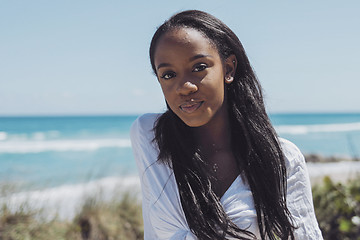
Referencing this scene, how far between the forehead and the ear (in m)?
0.15

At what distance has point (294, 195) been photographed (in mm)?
1756

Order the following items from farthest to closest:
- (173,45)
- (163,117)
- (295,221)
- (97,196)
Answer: (97,196)
(163,117)
(295,221)
(173,45)

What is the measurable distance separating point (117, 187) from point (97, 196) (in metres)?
0.35

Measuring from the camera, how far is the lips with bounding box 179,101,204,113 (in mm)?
1603

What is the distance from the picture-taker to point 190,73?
62.7 inches

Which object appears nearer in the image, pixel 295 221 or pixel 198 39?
pixel 198 39

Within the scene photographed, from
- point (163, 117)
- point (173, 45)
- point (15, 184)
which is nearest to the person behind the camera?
point (173, 45)

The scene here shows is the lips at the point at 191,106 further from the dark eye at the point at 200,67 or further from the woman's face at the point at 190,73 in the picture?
the dark eye at the point at 200,67

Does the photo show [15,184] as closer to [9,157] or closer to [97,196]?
[97,196]

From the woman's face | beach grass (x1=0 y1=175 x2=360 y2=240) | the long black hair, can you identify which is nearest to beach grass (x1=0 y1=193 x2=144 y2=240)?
beach grass (x1=0 y1=175 x2=360 y2=240)

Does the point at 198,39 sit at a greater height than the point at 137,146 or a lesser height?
greater

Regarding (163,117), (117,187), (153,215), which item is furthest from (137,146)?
(117,187)

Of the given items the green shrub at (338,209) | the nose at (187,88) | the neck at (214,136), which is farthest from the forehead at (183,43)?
the green shrub at (338,209)

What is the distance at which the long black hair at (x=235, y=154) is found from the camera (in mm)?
1671
